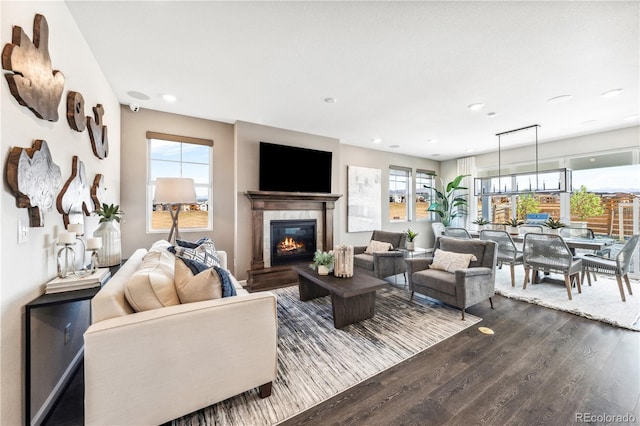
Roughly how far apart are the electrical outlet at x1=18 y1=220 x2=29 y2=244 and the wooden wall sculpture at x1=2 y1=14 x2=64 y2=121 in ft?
2.10

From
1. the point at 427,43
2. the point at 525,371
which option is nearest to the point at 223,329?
the point at 525,371

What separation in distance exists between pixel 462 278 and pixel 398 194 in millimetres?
4056

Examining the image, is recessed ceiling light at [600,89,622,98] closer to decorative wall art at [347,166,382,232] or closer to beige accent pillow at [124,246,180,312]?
decorative wall art at [347,166,382,232]

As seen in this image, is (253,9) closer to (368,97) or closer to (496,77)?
(368,97)

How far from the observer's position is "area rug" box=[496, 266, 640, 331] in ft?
9.23

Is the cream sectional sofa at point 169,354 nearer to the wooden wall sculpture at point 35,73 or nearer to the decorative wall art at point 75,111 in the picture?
the wooden wall sculpture at point 35,73

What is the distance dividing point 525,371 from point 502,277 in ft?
9.79

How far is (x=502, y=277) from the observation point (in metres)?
4.44

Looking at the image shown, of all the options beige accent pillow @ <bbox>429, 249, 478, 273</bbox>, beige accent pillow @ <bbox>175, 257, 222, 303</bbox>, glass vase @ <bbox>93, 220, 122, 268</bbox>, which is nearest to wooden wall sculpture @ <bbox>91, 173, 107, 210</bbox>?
glass vase @ <bbox>93, 220, 122, 268</bbox>

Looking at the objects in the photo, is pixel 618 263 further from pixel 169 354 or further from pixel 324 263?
pixel 169 354

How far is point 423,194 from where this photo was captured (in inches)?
279

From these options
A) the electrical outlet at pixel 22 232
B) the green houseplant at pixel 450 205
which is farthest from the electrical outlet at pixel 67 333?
the green houseplant at pixel 450 205

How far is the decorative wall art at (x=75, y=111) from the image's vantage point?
1.82 meters

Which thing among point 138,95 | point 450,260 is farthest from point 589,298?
point 138,95
